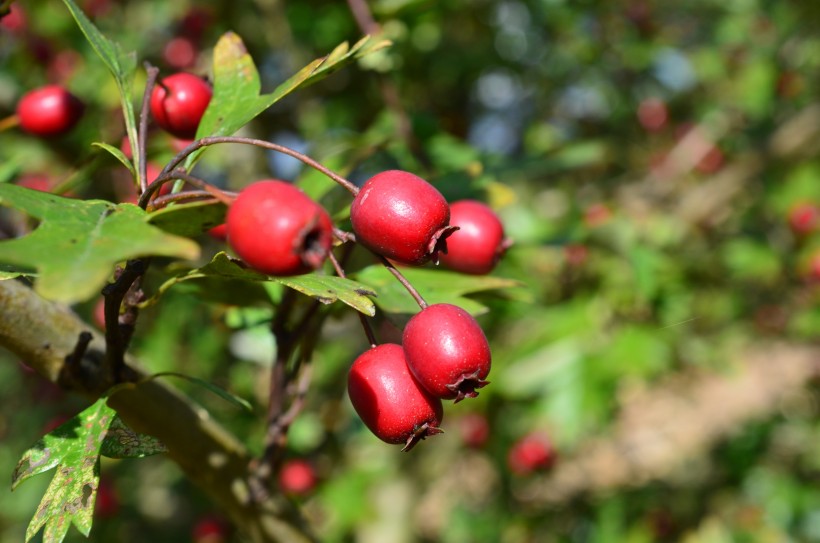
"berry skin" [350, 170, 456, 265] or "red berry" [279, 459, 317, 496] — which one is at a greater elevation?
"berry skin" [350, 170, 456, 265]

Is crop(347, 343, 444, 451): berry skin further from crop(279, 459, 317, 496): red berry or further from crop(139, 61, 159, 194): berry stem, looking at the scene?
crop(279, 459, 317, 496): red berry

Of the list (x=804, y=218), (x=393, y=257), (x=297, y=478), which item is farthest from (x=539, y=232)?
(x=804, y=218)

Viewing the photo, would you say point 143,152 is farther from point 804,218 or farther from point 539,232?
point 804,218

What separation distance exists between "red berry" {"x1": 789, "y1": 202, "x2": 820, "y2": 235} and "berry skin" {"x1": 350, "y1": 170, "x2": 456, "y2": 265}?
9.31 feet

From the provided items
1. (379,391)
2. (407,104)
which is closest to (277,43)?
(407,104)

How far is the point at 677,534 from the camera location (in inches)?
113

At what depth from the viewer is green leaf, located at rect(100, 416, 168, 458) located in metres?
0.82

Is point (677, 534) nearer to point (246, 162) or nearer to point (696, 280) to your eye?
point (696, 280)

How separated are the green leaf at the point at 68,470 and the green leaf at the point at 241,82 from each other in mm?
305

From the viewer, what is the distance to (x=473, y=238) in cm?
98

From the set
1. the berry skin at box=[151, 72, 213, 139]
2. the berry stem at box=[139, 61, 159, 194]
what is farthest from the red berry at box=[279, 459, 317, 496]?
the berry stem at box=[139, 61, 159, 194]

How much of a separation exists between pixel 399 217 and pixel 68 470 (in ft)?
1.45

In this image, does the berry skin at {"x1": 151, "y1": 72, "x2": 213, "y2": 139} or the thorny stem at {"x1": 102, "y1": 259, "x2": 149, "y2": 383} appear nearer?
the thorny stem at {"x1": 102, "y1": 259, "x2": 149, "y2": 383}

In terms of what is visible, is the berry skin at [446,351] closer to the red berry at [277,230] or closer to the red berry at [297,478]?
the red berry at [277,230]
